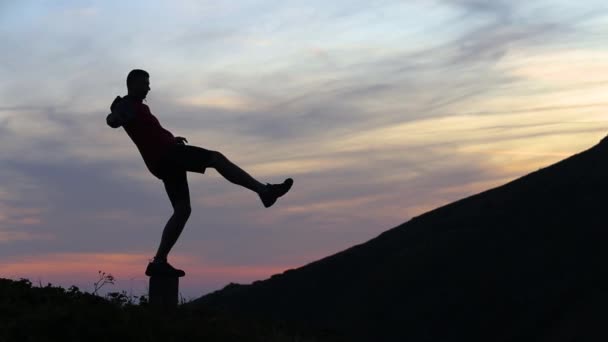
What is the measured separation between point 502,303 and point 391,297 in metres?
3.17

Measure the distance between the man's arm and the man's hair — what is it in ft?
1.02

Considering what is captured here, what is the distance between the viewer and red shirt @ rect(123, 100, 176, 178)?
944 centimetres

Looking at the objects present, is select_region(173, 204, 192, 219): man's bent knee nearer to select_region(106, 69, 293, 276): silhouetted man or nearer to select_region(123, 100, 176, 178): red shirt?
select_region(106, 69, 293, 276): silhouetted man

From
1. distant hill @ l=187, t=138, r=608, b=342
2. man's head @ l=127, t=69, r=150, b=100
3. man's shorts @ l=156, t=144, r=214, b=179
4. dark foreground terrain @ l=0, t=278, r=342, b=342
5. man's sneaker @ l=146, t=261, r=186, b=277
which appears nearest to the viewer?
dark foreground terrain @ l=0, t=278, r=342, b=342

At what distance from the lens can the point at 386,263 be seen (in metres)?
28.2

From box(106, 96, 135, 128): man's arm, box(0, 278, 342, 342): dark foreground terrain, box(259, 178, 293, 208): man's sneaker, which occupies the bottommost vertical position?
box(0, 278, 342, 342): dark foreground terrain

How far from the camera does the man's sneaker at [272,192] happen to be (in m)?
9.31

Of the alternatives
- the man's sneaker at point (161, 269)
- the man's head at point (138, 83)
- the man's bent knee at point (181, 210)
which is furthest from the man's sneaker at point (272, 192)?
the man's head at point (138, 83)

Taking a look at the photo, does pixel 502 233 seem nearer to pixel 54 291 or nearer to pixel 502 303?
pixel 502 303

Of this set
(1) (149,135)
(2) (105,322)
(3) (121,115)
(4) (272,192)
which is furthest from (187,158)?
(2) (105,322)

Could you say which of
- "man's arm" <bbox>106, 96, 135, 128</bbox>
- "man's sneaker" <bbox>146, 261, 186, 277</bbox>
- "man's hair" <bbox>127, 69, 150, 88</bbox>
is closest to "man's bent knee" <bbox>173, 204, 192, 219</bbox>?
"man's sneaker" <bbox>146, 261, 186, 277</bbox>

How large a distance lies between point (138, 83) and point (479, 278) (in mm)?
18117

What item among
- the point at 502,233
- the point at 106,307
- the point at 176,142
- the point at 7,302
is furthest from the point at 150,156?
the point at 502,233

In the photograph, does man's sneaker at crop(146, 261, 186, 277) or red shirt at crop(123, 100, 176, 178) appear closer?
red shirt at crop(123, 100, 176, 178)
